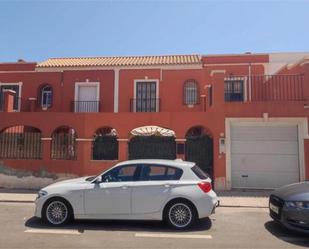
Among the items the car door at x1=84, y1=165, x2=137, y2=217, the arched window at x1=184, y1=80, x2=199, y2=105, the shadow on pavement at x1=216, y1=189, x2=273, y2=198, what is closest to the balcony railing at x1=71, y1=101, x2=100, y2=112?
the arched window at x1=184, y1=80, x2=199, y2=105

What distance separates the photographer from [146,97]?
1991cm

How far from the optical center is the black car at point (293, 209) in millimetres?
7066

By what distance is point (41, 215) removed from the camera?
8055 millimetres

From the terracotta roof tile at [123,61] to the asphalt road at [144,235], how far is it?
1257 cm

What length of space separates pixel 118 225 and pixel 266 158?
8.02 m

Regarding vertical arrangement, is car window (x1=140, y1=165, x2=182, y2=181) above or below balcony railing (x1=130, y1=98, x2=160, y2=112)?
below

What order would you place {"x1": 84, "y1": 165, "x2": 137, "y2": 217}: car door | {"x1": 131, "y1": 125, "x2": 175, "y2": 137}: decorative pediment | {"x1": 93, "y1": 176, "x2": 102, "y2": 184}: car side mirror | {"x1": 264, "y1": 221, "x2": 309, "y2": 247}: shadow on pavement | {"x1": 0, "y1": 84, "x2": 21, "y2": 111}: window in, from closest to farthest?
{"x1": 264, "y1": 221, "x2": 309, "y2": 247}: shadow on pavement
{"x1": 84, "y1": 165, "x2": 137, "y2": 217}: car door
{"x1": 93, "y1": 176, "x2": 102, "y2": 184}: car side mirror
{"x1": 131, "y1": 125, "x2": 175, "y2": 137}: decorative pediment
{"x1": 0, "y1": 84, "x2": 21, "y2": 111}: window

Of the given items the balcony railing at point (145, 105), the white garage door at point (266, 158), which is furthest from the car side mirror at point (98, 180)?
the balcony railing at point (145, 105)

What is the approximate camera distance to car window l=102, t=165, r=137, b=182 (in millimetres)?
8156

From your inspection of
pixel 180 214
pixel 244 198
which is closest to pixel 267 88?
pixel 244 198

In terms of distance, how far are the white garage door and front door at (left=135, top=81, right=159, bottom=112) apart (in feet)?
22.1

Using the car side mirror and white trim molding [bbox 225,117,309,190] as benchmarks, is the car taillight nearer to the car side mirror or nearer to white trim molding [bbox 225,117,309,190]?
the car side mirror

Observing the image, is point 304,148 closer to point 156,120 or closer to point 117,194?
point 156,120

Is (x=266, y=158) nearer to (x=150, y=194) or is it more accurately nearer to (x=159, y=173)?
(x=159, y=173)
